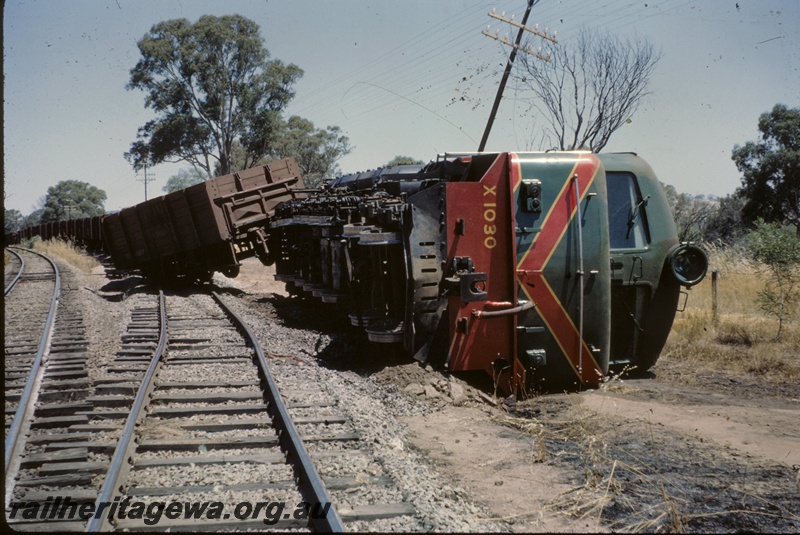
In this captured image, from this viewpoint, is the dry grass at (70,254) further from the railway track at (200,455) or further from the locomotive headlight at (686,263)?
the locomotive headlight at (686,263)

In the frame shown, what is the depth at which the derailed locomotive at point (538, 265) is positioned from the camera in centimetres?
627

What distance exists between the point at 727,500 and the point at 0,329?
3849 mm

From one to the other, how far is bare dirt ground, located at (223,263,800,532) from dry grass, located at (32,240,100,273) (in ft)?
70.2

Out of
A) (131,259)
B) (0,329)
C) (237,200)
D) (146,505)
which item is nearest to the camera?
(0,329)

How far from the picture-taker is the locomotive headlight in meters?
6.69

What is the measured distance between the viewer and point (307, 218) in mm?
11195

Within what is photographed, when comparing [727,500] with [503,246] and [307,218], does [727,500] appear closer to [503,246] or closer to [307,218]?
[503,246]

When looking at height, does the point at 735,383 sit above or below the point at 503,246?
below

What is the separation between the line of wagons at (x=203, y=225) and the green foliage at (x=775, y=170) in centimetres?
1985

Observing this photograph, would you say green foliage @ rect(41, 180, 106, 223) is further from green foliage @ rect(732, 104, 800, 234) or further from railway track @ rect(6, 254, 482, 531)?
railway track @ rect(6, 254, 482, 531)

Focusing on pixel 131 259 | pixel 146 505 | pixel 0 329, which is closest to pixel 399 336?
pixel 146 505

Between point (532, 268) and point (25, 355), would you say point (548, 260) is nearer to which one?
point (532, 268)

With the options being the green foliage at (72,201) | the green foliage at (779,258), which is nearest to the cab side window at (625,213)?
the green foliage at (779,258)

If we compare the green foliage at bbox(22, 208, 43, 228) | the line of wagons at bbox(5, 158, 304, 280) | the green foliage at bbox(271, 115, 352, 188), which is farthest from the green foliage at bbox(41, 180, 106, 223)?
the line of wagons at bbox(5, 158, 304, 280)
